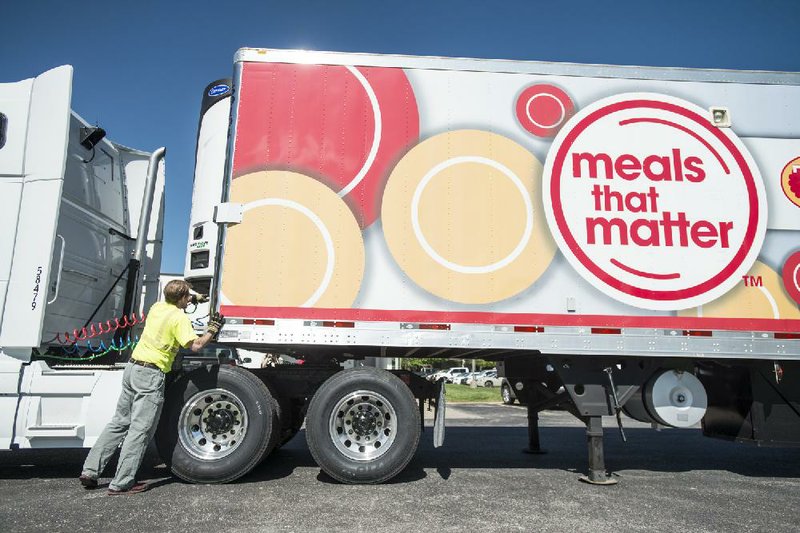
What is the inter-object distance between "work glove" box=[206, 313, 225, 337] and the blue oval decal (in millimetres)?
2502

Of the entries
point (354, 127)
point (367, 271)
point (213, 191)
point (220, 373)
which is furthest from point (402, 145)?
point (220, 373)

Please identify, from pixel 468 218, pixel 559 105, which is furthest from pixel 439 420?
pixel 559 105

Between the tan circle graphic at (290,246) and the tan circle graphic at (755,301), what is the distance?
339 cm

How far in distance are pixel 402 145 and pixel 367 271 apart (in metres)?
1.34

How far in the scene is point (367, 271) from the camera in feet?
16.6

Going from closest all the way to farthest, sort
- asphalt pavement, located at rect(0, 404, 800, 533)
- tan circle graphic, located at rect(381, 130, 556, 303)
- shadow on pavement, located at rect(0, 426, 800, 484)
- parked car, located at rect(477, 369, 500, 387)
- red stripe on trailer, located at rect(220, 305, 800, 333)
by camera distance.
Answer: asphalt pavement, located at rect(0, 404, 800, 533) → red stripe on trailer, located at rect(220, 305, 800, 333) → tan circle graphic, located at rect(381, 130, 556, 303) → shadow on pavement, located at rect(0, 426, 800, 484) → parked car, located at rect(477, 369, 500, 387)

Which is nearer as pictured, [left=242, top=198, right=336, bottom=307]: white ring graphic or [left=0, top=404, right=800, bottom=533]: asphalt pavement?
[left=0, top=404, right=800, bottom=533]: asphalt pavement

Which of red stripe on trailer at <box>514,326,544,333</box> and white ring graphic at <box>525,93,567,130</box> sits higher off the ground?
white ring graphic at <box>525,93,567,130</box>

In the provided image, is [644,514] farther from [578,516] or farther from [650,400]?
[650,400]

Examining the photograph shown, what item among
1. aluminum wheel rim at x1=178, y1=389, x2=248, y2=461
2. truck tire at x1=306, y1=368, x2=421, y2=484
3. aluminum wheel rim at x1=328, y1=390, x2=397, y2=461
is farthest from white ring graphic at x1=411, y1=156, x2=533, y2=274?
aluminum wheel rim at x1=178, y1=389, x2=248, y2=461

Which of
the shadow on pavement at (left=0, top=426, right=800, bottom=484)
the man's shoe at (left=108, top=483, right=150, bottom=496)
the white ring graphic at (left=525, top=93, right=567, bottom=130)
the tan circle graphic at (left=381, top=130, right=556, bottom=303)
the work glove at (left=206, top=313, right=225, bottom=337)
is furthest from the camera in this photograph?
the shadow on pavement at (left=0, top=426, right=800, bottom=484)

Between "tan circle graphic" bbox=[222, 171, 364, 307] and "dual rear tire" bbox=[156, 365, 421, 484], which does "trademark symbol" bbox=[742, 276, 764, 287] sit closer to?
"dual rear tire" bbox=[156, 365, 421, 484]

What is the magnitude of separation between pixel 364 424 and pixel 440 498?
98 centimetres

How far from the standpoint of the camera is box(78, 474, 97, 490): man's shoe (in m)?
4.68
